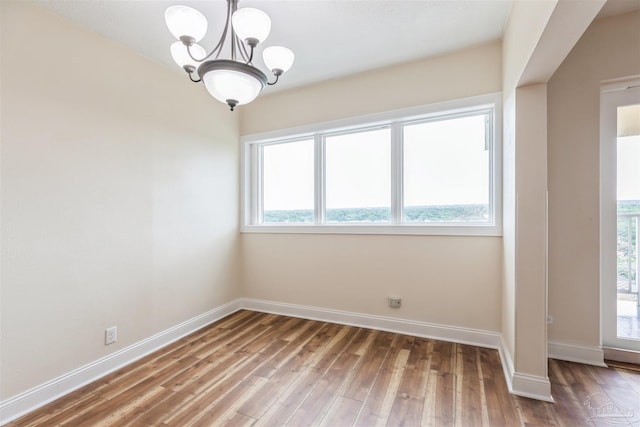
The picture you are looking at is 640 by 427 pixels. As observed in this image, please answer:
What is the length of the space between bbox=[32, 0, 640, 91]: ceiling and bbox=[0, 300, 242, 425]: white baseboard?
2.53 metres

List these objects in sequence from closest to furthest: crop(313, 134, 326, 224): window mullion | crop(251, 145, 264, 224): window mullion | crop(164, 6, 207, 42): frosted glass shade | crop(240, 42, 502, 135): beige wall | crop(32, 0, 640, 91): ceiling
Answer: crop(164, 6, 207, 42): frosted glass shade < crop(32, 0, 640, 91): ceiling < crop(240, 42, 502, 135): beige wall < crop(313, 134, 326, 224): window mullion < crop(251, 145, 264, 224): window mullion

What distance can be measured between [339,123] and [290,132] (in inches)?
24.7

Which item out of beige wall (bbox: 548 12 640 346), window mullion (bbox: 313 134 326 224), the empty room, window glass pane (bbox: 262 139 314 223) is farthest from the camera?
window glass pane (bbox: 262 139 314 223)

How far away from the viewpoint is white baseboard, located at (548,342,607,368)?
214 centimetres

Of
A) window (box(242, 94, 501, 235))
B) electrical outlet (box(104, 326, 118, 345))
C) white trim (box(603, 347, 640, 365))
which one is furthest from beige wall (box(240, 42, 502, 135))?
electrical outlet (box(104, 326, 118, 345))

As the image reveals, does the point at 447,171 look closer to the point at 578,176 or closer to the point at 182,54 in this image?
the point at 578,176

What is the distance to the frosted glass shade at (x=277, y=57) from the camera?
161 cm

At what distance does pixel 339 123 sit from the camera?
3031 millimetres

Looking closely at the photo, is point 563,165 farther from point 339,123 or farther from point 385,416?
point 385,416

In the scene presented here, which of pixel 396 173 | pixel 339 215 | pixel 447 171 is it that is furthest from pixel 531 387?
pixel 339 215

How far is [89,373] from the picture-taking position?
6.71 feet

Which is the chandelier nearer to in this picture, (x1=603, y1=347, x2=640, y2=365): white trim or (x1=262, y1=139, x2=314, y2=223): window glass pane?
(x1=262, y1=139, x2=314, y2=223): window glass pane

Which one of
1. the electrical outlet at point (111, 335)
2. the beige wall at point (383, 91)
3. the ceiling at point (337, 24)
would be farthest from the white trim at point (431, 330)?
the ceiling at point (337, 24)

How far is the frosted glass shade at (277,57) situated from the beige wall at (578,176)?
214 centimetres
